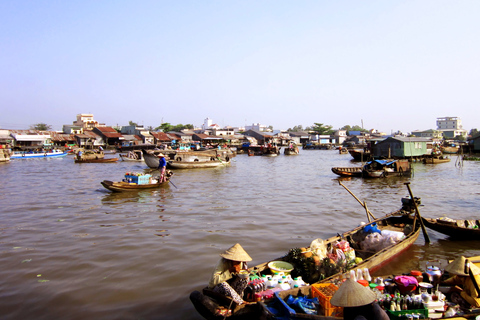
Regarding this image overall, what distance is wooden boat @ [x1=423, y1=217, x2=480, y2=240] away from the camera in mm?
8195

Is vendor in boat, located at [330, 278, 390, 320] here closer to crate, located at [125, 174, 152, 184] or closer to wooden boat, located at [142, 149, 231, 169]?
crate, located at [125, 174, 152, 184]

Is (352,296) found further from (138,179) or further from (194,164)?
(194,164)

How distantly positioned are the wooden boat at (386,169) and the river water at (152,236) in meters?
3.59

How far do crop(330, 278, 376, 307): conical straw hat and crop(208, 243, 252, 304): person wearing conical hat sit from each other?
1324mm

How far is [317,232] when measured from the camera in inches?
367

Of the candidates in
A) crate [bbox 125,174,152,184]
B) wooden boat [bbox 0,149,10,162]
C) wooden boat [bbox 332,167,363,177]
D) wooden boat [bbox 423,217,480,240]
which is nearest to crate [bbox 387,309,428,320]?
wooden boat [bbox 423,217,480,240]

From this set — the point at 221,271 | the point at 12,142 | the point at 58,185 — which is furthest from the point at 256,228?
the point at 12,142

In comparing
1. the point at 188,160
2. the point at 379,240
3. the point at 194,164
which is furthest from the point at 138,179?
the point at 188,160

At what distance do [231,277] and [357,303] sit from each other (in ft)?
6.16

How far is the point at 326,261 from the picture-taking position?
5.54 m

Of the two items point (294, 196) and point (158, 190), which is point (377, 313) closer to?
point (294, 196)

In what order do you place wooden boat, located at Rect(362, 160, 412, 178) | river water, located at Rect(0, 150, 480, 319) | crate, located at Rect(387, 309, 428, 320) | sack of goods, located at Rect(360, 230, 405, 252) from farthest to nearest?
wooden boat, located at Rect(362, 160, 412, 178) → sack of goods, located at Rect(360, 230, 405, 252) → river water, located at Rect(0, 150, 480, 319) → crate, located at Rect(387, 309, 428, 320)

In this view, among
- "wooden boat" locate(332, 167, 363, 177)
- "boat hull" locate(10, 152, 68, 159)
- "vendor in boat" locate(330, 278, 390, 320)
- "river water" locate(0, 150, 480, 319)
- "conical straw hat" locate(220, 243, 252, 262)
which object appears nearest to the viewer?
"vendor in boat" locate(330, 278, 390, 320)

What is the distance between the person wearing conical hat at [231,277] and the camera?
4.59m
